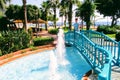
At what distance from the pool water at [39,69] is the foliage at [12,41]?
1.75 metres

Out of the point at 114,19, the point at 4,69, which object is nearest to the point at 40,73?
the point at 4,69

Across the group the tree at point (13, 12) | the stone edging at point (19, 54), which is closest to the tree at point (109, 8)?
the tree at point (13, 12)

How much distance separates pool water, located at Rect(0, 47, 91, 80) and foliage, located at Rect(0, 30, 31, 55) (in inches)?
68.7

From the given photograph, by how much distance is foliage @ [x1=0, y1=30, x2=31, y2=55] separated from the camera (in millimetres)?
18158

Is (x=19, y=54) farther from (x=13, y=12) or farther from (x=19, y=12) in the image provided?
(x=13, y=12)

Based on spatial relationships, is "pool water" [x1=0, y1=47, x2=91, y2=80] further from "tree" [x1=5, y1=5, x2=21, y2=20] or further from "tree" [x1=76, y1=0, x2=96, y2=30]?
"tree" [x1=5, y1=5, x2=21, y2=20]

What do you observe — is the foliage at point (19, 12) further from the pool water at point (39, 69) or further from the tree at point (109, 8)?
the pool water at point (39, 69)

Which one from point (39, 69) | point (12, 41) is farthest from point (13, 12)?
point (39, 69)

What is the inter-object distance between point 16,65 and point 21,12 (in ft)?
86.9

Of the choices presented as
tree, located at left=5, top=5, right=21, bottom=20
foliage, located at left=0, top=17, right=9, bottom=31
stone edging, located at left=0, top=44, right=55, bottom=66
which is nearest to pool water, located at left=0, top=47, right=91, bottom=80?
stone edging, located at left=0, top=44, right=55, bottom=66

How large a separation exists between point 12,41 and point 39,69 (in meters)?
5.95

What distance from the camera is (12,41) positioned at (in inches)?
752

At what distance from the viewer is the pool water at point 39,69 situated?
1238cm

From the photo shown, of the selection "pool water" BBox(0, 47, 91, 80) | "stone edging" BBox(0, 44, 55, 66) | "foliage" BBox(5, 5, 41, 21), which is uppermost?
"foliage" BBox(5, 5, 41, 21)
